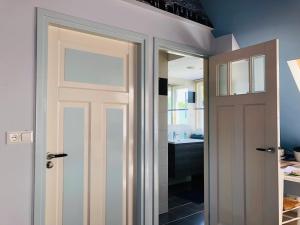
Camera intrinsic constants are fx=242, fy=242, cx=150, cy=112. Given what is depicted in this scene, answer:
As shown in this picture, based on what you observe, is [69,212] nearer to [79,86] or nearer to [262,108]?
[79,86]

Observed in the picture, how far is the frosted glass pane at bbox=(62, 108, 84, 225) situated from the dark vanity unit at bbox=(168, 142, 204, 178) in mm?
2408

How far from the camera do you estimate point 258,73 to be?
2367 mm

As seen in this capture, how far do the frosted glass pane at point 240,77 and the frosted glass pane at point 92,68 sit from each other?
3.96ft

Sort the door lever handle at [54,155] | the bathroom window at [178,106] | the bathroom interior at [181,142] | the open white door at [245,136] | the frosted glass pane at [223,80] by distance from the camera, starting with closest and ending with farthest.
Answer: the door lever handle at [54,155]
the open white door at [245,136]
the frosted glass pane at [223,80]
the bathroom interior at [181,142]
the bathroom window at [178,106]

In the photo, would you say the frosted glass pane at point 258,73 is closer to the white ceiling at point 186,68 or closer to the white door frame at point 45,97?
the white door frame at point 45,97

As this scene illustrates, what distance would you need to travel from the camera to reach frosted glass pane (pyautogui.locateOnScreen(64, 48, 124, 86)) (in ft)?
6.50

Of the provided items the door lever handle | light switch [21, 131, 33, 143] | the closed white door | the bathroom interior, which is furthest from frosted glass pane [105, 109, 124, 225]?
the bathroom interior

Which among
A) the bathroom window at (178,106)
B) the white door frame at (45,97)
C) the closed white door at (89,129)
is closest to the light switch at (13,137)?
the white door frame at (45,97)

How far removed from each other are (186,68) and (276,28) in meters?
2.41

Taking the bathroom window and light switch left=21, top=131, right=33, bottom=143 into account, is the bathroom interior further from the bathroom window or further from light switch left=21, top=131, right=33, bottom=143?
light switch left=21, top=131, right=33, bottom=143

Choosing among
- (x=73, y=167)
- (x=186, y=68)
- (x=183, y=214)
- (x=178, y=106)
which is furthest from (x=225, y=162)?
(x=178, y=106)

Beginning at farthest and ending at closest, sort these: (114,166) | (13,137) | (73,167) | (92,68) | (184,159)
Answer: (184,159), (114,166), (92,68), (73,167), (13,137)

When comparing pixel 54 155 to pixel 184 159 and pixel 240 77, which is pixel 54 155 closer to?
pixel 240 77

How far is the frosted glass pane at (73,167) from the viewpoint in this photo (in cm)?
195
